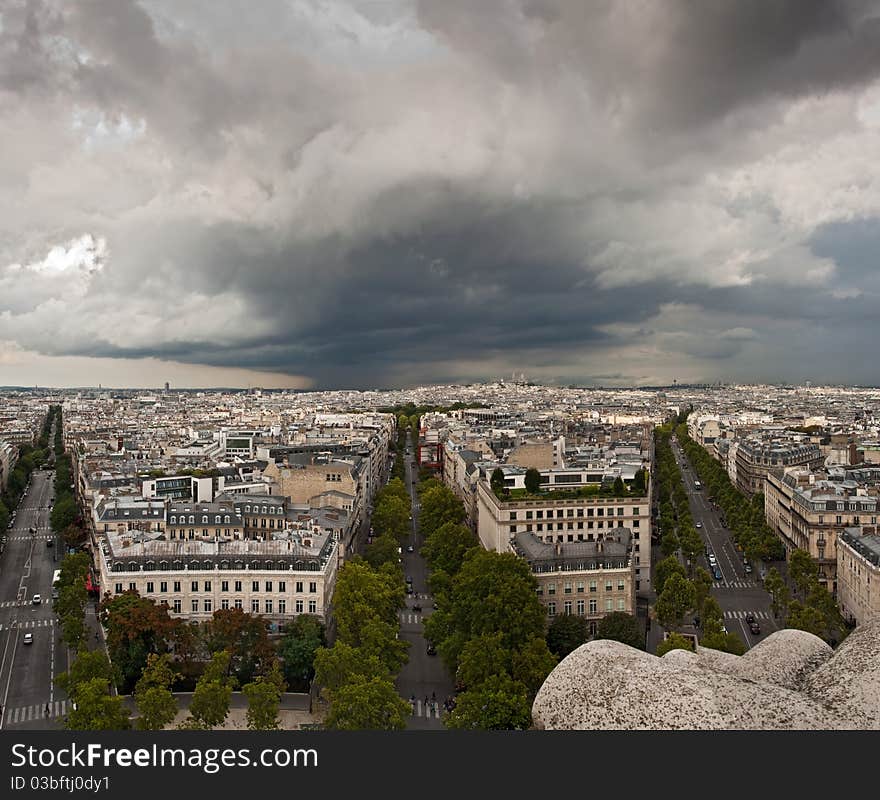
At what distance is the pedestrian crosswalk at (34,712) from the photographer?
54.3 m

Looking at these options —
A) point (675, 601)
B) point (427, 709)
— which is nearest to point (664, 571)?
point (675, 601)

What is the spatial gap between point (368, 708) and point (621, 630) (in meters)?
26.9

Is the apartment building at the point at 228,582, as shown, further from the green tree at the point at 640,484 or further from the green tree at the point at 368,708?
the green tree at the point at 640,484

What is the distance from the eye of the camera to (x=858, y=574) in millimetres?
73500

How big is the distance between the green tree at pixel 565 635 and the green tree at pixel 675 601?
337 inches

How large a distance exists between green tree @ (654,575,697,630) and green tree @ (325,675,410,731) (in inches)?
1195

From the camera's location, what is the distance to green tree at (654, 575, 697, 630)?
68875mm

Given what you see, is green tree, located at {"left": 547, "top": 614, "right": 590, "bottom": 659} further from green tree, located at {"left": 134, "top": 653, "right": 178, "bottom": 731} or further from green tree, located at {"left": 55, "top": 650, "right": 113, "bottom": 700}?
green tree, located at {"left": 55, "top": 650, "right": 113, "bottom": 700}

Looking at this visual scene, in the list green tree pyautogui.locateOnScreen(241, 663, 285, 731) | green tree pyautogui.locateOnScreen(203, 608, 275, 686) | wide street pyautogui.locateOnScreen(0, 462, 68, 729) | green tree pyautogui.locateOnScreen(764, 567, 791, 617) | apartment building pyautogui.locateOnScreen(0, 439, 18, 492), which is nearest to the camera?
green tree pyautogui.locateOnScreen(241, 663, 285, 731)

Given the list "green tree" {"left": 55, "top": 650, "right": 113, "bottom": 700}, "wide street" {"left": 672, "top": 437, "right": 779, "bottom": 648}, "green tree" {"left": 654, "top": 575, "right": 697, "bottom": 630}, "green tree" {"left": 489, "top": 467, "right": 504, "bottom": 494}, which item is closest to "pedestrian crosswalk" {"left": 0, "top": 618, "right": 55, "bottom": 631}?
"green tree" {"left": 55, "top": 650, "right": 113, "bottom": 700}

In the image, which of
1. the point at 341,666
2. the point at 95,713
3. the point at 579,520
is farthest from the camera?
the point at 579,520

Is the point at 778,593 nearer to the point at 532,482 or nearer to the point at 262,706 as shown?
the point at 532,482

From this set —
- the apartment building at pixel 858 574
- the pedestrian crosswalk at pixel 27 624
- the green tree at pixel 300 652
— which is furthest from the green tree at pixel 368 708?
the apartment building at pixel 858 574

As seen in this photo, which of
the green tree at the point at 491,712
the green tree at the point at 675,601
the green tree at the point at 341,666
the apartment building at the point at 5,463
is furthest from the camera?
the apartment building at the point at 5,463
